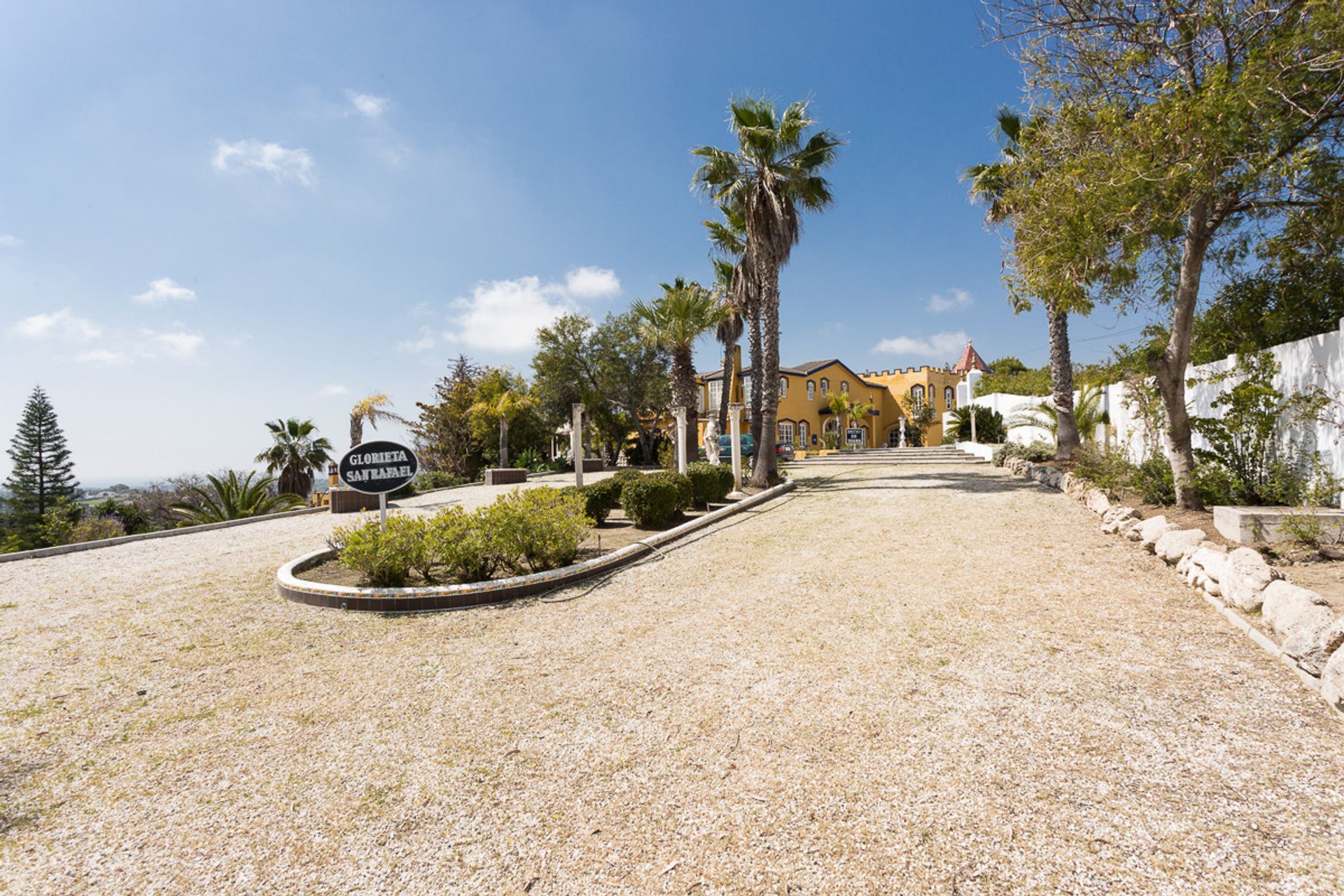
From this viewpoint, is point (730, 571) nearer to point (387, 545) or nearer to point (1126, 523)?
point (387, 545)

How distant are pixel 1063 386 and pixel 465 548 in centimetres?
1521

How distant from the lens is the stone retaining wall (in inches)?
139

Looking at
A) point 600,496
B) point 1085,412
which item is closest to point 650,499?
point 600,496

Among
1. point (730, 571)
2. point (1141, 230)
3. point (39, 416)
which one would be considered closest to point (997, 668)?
point (730, 571)

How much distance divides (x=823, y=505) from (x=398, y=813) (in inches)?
407

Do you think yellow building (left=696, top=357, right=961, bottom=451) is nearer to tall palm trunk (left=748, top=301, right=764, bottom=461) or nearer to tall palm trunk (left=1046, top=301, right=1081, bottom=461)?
tall palm trunk (left=748, top=301, right=764, bottom=461)

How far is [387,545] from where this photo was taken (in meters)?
6.54

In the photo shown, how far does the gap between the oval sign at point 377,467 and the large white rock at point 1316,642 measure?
27.8 ft

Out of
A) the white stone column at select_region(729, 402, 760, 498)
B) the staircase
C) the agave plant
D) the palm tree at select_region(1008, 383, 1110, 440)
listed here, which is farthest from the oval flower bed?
the staircase

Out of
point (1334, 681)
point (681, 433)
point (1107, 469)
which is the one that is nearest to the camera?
point (1334, 681)

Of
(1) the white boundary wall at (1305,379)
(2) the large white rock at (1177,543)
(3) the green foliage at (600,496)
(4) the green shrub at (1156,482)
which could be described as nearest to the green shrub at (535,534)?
(3) the green foliage at (600,496)

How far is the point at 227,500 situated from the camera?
49.5 feet

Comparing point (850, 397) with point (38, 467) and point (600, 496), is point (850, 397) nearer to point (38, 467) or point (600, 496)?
point (600, 496)

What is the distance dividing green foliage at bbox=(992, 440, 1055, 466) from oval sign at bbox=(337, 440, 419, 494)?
15.5m
